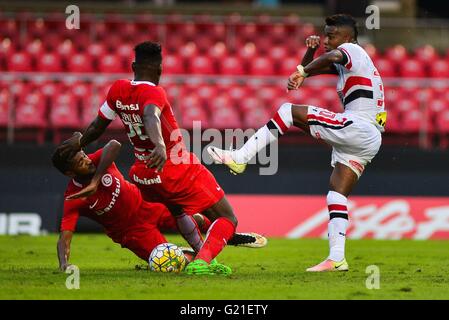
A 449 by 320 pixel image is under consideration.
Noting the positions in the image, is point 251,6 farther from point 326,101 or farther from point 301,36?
point 326,101

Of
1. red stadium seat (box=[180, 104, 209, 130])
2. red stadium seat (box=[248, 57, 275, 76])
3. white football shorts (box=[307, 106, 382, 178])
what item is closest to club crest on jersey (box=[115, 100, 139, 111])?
white football shorts (box=[307, 106, 382, 178])

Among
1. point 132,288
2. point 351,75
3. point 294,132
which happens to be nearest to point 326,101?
point 294,132

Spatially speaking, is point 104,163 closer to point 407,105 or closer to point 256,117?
point 256,117

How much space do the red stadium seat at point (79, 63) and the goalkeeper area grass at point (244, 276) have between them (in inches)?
256

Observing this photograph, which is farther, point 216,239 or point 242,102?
point 242,102

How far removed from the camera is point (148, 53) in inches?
352

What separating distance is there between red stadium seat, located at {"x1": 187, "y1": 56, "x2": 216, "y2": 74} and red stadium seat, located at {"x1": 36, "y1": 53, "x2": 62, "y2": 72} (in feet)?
8.71

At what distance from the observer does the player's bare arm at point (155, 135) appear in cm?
836

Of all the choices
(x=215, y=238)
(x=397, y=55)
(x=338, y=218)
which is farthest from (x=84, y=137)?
(x=397, y=55)

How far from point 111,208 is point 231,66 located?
35.2ft

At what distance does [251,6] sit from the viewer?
23.0 meters

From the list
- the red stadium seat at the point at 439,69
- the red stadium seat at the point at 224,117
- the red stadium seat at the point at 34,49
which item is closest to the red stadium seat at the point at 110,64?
the red stadium seat at the point at 34,49

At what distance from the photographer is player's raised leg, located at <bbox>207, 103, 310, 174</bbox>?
9.41m

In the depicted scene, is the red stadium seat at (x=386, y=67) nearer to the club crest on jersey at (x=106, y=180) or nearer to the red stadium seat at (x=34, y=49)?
the red stadium seat at (x=34, y=49)
